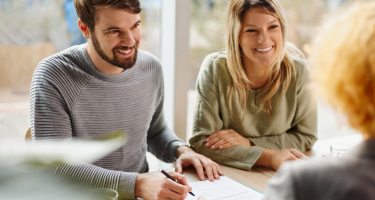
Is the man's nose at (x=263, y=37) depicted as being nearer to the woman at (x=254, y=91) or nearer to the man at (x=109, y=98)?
the woman at (x=254, y=91)

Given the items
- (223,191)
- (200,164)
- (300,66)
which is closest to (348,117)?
(223,191)

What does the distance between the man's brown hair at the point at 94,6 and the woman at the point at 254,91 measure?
461mm

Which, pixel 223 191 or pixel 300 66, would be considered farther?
pixel 300 66

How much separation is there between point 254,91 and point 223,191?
1.94 feet

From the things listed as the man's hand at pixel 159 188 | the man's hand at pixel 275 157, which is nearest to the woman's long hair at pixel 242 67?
the man's hand at pixel 275 157

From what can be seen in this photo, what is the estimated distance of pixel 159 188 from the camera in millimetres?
995

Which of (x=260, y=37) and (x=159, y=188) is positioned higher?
(x=260, y=37)

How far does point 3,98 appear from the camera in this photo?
1.64 meters

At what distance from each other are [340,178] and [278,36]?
1.07 m

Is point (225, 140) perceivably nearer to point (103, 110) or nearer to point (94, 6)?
point (103, 110)

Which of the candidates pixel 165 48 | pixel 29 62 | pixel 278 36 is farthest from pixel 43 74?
pixel 278 36

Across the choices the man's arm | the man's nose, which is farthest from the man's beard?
the man's nose

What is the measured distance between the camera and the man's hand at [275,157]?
48.5 inches

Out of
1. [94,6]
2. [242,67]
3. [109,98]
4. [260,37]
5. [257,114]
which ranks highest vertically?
[94,6]
